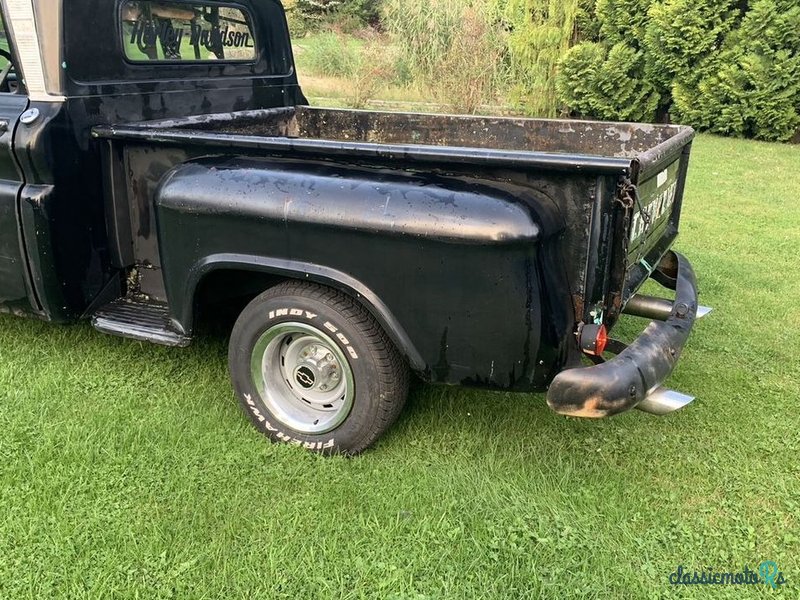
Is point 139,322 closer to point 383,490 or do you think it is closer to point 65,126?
point 65,126

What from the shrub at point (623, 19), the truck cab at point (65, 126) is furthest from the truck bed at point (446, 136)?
the shrub at point (623, 19)

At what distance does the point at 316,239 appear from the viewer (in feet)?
8.07

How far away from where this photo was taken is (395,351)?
2.62 m

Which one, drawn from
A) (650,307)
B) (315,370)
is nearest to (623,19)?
(650,307)

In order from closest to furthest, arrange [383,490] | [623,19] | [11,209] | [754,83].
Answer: [383,490]
[11,209]
[754,83]
[623,19]

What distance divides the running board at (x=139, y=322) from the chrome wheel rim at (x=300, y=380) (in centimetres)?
36

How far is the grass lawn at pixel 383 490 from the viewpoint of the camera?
7.41 ft

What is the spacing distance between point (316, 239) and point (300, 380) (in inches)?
28.2

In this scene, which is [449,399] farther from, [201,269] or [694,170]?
[694,170]

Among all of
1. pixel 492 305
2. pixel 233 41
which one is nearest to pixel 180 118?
pixel 233 41

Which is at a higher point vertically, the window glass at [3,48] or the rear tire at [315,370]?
the window glass at [3,48]

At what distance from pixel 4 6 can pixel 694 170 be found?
25.7 ft

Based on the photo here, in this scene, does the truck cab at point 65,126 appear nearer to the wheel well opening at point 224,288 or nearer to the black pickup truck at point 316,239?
the black pickup truck at point 316,239

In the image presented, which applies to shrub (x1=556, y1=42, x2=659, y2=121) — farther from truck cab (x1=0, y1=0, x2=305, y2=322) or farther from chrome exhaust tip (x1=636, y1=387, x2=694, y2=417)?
chrome exhaust tip (x1=636, y1=387, x2=694, y2=417)
